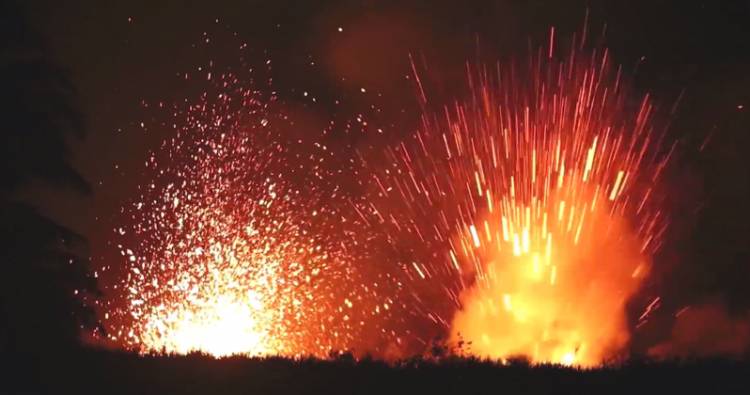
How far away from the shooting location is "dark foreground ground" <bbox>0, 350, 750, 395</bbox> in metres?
8.93

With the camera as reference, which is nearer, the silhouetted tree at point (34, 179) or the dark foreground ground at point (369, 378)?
the dark foreground ground at point (369, 378)

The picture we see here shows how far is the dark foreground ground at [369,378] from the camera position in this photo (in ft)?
29.3

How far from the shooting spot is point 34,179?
1393 centimetres

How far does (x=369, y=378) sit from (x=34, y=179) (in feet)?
22.9

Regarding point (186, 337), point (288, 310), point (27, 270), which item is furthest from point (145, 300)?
point (27, 270)

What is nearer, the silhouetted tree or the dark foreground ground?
the dark foreground ground

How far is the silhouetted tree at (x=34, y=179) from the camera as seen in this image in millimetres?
13305

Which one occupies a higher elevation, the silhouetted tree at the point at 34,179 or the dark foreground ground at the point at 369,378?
the silhouetted tree at the point at 34,179

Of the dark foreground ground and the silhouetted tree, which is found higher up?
the silhouetted tree

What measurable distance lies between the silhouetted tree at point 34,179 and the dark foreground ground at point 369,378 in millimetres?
3823

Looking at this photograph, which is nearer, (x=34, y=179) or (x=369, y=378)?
(x=369, y=378)

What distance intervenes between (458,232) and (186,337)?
22.0 feet

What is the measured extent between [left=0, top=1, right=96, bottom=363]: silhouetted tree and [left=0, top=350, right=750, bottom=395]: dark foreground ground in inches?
150

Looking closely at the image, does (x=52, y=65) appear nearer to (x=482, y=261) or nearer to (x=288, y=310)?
(x=288, y=310)
